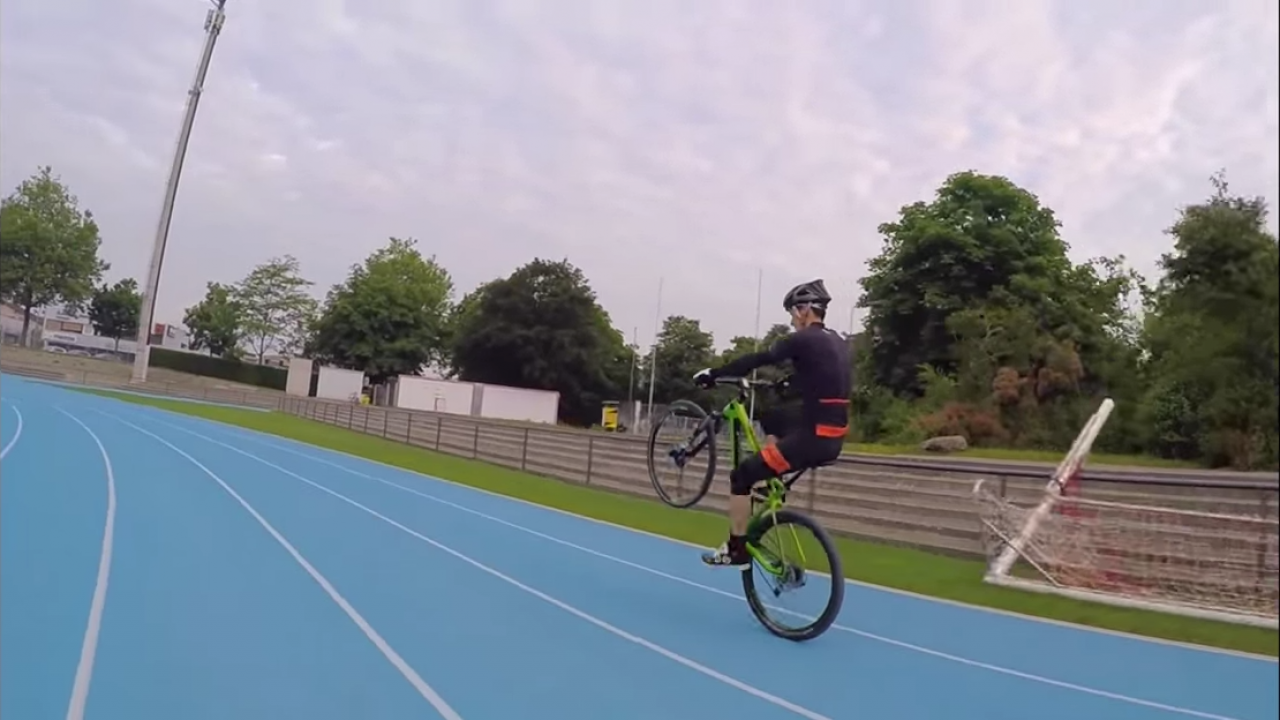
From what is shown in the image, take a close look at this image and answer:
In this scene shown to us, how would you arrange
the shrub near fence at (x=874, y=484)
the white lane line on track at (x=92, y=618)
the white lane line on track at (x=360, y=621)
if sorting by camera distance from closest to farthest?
the shrub near fence at (x=874, y=484) → the white lane line on track at (x=92, y=618) → the white lane line on track at (x=360, y=621)

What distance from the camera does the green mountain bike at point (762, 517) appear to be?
2760 millimetres

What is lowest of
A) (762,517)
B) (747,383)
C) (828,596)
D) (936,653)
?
(936,653)

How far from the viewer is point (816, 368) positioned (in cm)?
245

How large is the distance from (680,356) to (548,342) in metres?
0.37

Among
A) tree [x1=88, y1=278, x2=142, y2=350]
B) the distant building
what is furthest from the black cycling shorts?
tree [x1=88, y1=278, x2=142, y2=350]

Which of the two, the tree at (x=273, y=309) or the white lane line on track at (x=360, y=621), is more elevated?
the tree at (x=273, y=309)

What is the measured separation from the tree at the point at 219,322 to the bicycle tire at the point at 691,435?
1817mm

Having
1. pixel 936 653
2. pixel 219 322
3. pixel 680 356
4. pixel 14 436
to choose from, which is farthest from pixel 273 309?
pixel 14 436

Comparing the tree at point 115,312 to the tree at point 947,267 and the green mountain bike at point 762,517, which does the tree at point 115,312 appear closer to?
the green mountain bike at point 762,517

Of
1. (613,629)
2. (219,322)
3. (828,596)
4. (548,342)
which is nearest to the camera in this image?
(548,342)

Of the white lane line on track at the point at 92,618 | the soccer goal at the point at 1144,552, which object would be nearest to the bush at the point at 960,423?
the soccer goal at the point at 1144,552

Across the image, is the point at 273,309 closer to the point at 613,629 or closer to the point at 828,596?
the point at 828,596

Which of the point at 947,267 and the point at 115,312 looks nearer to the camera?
the point at 947,267

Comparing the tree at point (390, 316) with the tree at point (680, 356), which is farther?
the tree at point (390, 316)
